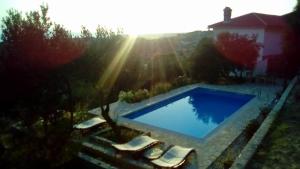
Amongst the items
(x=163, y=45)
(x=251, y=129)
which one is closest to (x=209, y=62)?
(x=163, y=45)

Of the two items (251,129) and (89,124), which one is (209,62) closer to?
(251,129)

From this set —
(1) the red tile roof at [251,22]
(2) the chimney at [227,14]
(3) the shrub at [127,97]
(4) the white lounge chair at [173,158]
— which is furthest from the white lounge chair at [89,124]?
(2) the chimney at [227,14]

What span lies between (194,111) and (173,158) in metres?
9.21

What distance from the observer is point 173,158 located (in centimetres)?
892

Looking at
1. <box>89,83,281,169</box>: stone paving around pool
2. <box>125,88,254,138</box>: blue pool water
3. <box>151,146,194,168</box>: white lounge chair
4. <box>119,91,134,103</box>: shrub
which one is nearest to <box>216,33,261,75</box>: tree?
<box>89,83,281,169</box>: stone paving around pool

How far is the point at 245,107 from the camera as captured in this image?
52.8ft

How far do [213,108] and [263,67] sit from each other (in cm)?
1123

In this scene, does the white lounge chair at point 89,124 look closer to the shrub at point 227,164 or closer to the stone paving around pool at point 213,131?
the stone paving around pool at point 213,131

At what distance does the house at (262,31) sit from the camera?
26266 mm

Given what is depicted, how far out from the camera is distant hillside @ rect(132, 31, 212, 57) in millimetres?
12336

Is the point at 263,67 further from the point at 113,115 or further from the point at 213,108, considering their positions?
the point at 113,115

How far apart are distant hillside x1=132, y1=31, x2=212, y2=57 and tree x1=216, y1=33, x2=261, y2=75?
539 centimetres

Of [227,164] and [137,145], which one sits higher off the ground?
[137,145]

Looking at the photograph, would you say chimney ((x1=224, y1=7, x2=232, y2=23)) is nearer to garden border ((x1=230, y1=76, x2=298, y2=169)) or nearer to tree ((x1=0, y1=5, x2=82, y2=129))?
garden border ((x1=230, y1=76, x2=298, y2=169))
